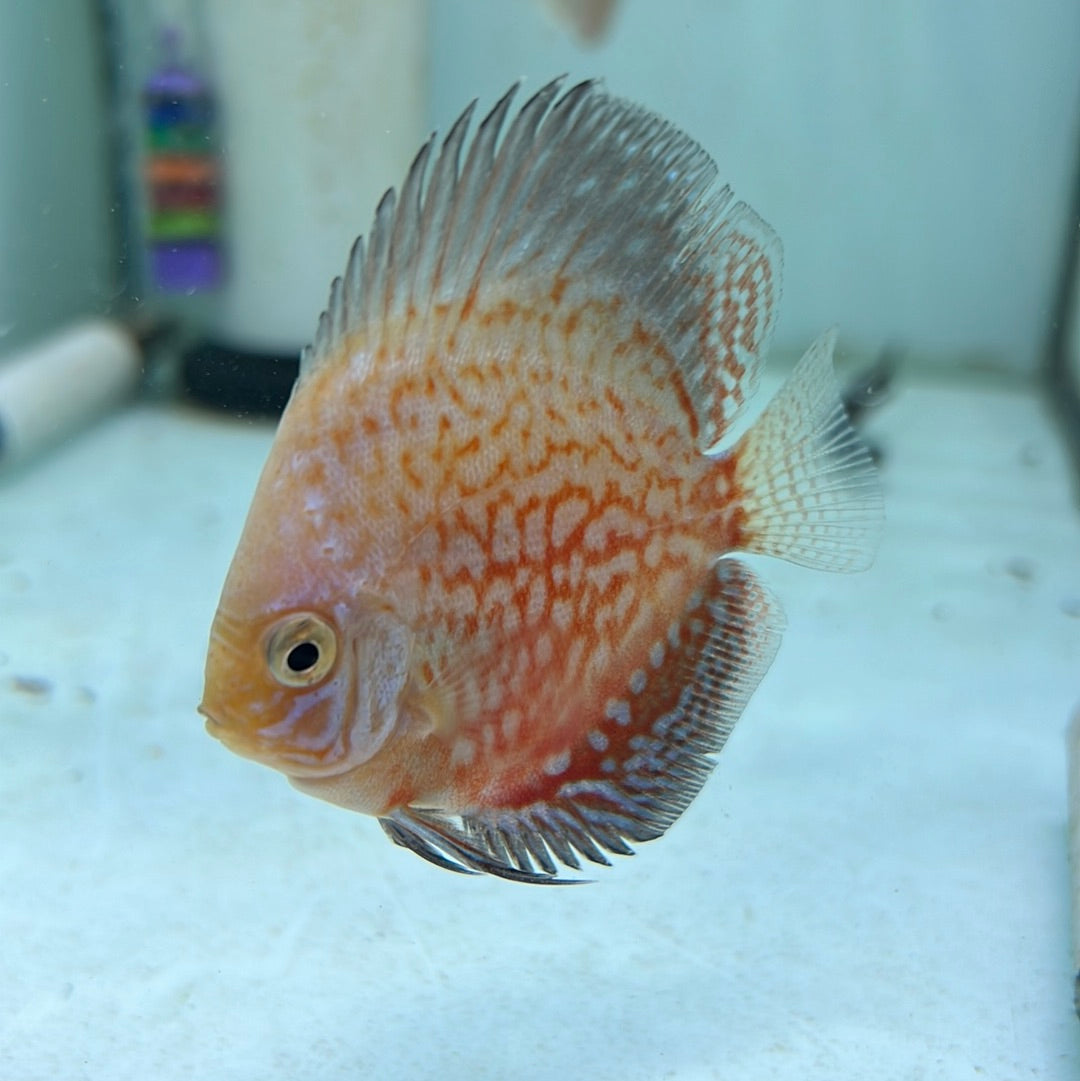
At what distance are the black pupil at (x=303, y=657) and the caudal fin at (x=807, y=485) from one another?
0.32 metres

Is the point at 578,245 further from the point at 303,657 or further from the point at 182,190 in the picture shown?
the point at 182,190

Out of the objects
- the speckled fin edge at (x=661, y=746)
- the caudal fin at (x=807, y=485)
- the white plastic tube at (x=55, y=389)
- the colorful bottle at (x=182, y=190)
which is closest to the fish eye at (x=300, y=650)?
the speckled fin edge at (x=661, y=746)

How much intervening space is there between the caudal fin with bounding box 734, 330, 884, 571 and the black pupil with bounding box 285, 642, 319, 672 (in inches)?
12.4

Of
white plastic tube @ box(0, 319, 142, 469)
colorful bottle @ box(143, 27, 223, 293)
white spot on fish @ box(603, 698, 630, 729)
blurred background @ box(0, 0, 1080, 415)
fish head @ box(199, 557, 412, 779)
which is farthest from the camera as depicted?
white plastic tube @ box(0, 319, 142, 469)

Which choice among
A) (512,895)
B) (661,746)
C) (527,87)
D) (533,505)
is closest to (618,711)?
(661,746)

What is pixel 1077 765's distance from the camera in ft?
4.61

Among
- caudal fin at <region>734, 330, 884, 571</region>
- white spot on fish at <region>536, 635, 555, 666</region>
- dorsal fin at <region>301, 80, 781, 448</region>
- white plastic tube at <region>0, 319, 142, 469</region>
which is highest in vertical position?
dorsal fin at <region>301, 80, 781, 448</region>

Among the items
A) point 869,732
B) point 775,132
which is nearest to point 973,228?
point 775,132

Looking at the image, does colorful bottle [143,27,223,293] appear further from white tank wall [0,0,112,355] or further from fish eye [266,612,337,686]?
fish eye [266,612,337,686]

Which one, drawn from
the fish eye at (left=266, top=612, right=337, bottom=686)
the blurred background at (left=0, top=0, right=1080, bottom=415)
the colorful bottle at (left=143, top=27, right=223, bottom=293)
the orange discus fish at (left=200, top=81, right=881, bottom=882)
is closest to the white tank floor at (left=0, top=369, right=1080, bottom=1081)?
the colorful bottle at (left=143, top=27, right=223, bottom=293)

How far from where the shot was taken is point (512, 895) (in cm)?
126

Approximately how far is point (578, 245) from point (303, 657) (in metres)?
0.32

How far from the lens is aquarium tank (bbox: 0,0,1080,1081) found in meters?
0.64

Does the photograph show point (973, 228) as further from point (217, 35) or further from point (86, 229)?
point (86, 229)
